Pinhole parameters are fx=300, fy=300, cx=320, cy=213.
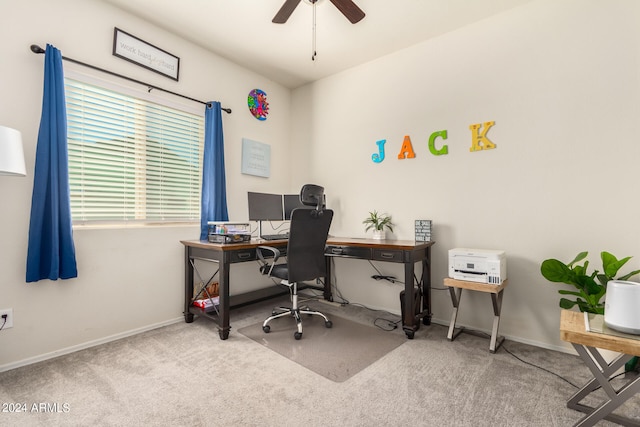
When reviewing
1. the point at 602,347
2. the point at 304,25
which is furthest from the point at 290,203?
the point at 602,347

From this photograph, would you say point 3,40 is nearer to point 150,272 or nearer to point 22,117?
point 22,117

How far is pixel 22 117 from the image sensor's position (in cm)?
206

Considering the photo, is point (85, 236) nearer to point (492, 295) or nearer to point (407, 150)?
point (407, 150)

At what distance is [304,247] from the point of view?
2596 mm

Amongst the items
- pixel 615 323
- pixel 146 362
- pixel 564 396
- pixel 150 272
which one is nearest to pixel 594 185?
pixel 615 323

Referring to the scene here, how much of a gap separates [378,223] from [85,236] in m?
2.62

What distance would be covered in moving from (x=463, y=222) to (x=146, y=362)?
110 inches

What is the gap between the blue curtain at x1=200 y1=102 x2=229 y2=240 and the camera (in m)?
3.00

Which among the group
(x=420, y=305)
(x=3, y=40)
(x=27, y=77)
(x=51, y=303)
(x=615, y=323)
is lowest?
(x=420, y=305)

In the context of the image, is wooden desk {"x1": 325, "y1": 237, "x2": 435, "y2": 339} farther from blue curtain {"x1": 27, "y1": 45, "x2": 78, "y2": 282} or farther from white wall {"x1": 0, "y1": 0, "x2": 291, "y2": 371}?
blue curtain {"x1": 27, "y1": 45, "x2": 78, "y2": 282}

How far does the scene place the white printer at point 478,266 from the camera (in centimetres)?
226

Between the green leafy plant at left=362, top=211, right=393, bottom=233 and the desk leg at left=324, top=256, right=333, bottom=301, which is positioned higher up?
the green leafy plant at left=362, top=211, right=393, bottom=233

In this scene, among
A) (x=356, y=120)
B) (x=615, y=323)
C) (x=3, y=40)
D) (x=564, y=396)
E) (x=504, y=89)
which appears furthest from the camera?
(x=356, y=120)

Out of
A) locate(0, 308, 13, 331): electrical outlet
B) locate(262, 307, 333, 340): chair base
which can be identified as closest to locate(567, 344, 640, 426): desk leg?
locate(262, 307, 333, 340): chair base
